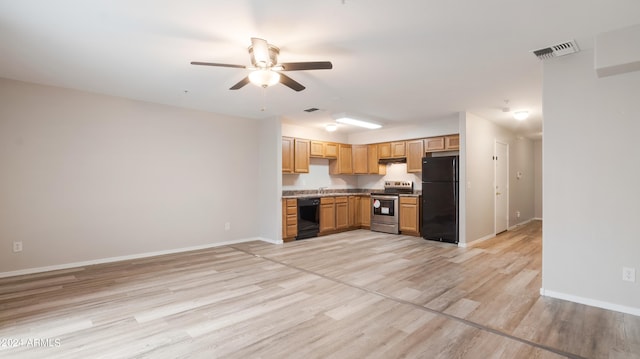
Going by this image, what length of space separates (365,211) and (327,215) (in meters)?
1.28

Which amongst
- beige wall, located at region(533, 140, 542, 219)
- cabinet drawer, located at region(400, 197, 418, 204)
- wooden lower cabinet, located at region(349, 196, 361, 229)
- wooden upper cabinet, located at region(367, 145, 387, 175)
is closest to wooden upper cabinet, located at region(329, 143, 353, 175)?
wooden upper cabinet, located at region(367, 145, 387, 175)

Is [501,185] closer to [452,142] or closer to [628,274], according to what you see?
[452,142]

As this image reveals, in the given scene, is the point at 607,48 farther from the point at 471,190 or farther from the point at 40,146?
the point at 40,146

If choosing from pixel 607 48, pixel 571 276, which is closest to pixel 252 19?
pixel 607 48

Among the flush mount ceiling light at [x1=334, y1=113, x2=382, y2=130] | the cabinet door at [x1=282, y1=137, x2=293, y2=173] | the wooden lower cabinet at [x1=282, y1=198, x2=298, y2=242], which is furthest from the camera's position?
the cabinet door at [x1=282, y1=137, x2=293, y2=173]

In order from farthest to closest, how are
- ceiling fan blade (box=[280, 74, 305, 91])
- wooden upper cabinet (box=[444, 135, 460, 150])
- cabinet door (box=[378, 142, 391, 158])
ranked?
1. cabinet door (box=[378, 142, 391, 158])
2. wooden upper cabinet (box=[444, 135, 460, 150])
3. ceiling fan blade (box=[280, 74, 305, 91])

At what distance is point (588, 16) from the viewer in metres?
2.36

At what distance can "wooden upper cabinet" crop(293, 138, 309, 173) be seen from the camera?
654 cm

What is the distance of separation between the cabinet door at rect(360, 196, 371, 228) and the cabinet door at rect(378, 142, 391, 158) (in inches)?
44.4

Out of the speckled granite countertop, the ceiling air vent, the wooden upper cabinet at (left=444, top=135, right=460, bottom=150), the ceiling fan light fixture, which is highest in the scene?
the ceiling air vent

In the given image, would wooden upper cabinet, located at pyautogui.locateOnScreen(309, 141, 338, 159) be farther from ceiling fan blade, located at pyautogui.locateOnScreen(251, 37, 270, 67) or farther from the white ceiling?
ceiling fan blade, located at pyautogui.locateOnScreen(251, 37, 270, 67)

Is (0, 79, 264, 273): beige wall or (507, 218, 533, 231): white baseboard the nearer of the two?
(0, 79, 264, 273): beige wall

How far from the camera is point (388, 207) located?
22.8 feet

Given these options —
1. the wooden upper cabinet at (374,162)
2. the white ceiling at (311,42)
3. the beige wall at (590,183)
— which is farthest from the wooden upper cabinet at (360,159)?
the beige wall at (590,183)
